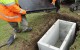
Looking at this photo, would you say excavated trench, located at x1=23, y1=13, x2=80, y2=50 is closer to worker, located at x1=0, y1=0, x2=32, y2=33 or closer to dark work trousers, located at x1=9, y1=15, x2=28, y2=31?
dark work trousers, located at x1=9, y1=15, x2=28, y2=31

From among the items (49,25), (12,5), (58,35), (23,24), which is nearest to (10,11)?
(12,5)

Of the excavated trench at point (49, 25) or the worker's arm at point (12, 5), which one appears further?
the excavated trench at point (49, 25)

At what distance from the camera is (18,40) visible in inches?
169

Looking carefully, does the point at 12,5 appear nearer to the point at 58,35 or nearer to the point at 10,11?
the point at 10,11

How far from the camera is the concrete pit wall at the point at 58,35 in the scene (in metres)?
3.75

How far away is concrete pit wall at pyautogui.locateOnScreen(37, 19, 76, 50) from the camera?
3.75 m

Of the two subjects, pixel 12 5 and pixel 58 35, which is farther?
pixel 58 35

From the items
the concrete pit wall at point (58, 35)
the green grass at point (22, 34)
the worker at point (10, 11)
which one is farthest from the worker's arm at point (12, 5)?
the concrete pit wall at point (58, 35)

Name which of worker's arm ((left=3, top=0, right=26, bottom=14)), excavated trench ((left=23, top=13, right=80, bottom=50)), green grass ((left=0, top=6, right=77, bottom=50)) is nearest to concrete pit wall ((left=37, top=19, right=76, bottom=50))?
excavated trench ((left=23, top=13, right=80, bottom=50))

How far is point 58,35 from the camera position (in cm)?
460

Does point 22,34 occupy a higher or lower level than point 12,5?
lower

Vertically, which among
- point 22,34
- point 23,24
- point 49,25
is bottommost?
point 22,34

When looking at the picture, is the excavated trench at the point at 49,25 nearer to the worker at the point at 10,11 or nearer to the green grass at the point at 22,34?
the green grass at the point at 22,34

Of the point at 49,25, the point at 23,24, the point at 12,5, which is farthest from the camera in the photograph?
the point at 49,25
